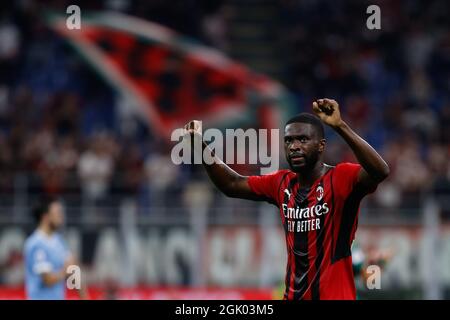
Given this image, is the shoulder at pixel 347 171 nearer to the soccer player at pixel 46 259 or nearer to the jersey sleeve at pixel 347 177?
the jersey sleeve at pixel 347 177

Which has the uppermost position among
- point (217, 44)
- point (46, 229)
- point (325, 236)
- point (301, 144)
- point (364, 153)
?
point (217, 44)

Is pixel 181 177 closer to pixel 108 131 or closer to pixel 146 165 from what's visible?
pixel 146 165

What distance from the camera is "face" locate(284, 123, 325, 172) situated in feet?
20.0

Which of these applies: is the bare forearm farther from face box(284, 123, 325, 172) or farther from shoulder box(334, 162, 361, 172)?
face box(284, 123, 325, 172)

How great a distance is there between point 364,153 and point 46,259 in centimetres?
478

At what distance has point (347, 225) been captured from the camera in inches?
243

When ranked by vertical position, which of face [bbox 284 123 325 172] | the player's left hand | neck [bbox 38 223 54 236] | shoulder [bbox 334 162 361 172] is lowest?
neck [bbox 38 223 54 236]

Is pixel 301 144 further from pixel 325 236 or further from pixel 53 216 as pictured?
pixel 53 216

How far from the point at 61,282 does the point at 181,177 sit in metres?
7.83

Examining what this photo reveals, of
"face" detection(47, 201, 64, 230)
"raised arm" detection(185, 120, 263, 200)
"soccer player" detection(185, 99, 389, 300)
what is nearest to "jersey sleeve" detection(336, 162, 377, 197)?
"soccer player" detection(185, 99, 389, 300)

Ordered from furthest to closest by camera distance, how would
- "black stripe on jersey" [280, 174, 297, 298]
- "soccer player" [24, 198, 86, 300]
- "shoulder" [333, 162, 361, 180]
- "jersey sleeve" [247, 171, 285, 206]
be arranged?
"soccer player" [24, 198, 86, 300], "jersey sleeve" [247, 171, 285, 206], "black stripe on jersey" [280, 174, 297, 298], "shoulder" [333, 162, 361, 180]

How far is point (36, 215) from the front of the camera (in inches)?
394

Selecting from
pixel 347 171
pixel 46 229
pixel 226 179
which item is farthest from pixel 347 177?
pixel 46 229

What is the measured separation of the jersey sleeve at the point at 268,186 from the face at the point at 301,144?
16.5 inches
